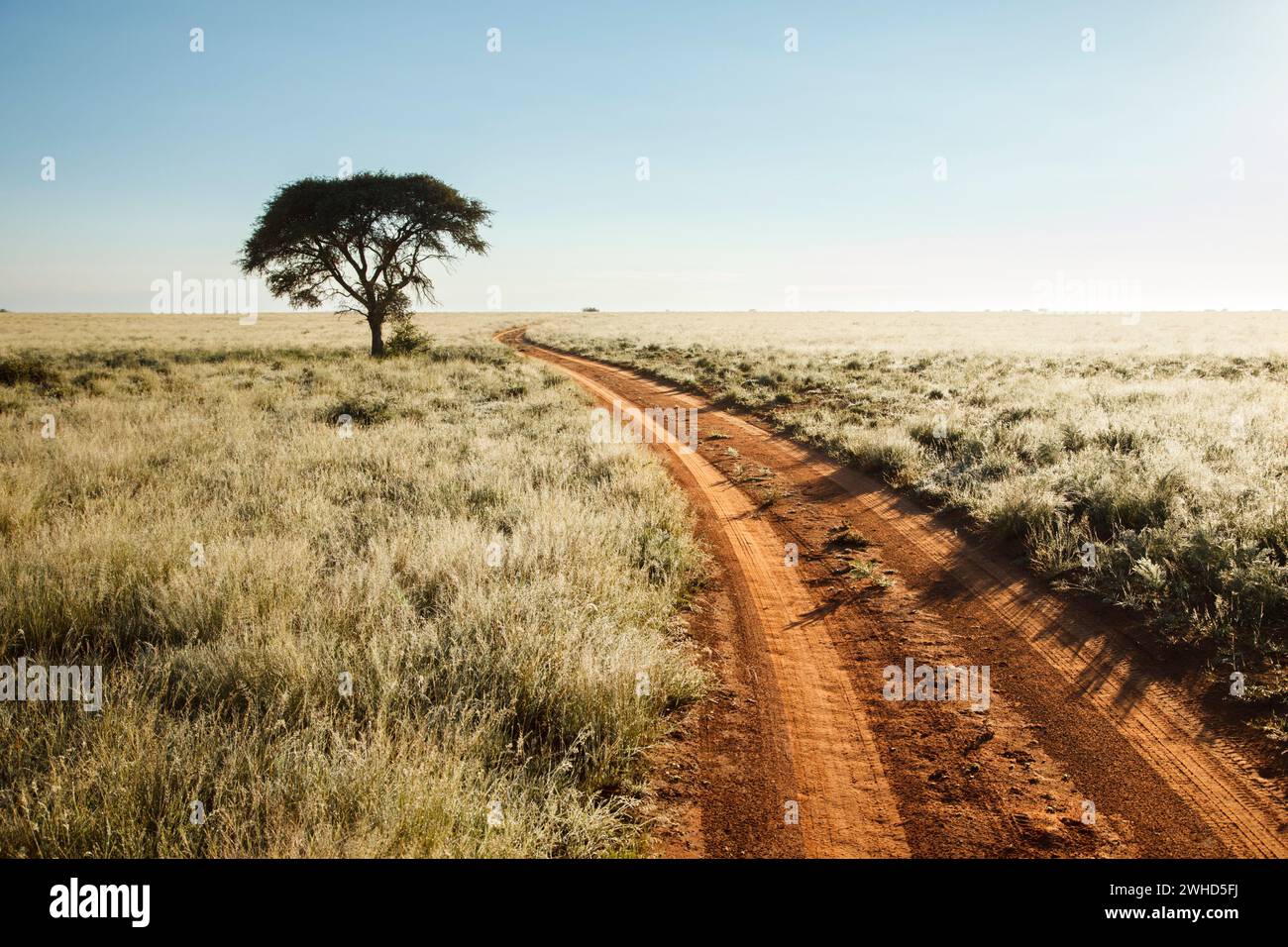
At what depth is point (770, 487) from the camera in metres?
9.37

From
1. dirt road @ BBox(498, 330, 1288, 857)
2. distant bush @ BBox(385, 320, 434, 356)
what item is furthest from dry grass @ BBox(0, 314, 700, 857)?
distant bush @ BBox(385, 320, 434, 356)

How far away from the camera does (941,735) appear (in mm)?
3742

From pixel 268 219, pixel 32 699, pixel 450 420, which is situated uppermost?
pixel 268 219

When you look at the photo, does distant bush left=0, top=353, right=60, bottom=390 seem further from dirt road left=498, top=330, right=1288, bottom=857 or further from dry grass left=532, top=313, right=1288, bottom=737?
dirt road left=498, top=330, right=1288, bottom=857

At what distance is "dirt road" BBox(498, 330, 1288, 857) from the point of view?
118 inches

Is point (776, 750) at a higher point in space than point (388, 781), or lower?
lower

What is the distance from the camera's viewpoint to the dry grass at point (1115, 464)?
507 centimetres

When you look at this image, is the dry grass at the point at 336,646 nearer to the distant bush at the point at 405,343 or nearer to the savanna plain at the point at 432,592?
the savanna plain at the point at 432,592

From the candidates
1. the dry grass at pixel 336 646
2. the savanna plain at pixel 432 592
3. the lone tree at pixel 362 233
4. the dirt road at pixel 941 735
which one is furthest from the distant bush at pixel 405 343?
the dirt road at pixel 941 735

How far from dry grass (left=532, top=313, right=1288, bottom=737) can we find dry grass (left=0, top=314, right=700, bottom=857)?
3975 mm

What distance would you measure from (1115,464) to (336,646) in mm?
9611
